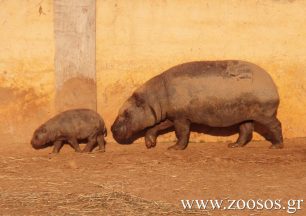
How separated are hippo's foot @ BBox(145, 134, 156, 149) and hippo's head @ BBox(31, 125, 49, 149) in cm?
158

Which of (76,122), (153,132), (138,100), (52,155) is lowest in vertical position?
(52,155)

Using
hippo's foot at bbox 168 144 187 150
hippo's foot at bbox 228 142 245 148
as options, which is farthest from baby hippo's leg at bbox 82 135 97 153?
hippo's foot at bbox 228 142 245 148

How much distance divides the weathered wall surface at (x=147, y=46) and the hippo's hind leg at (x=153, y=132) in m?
0.60

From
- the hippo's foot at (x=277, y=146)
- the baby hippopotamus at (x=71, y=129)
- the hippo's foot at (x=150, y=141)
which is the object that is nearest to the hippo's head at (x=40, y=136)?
the baby hippopotamus at (x=71, y=129)

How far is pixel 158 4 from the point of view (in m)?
10.4

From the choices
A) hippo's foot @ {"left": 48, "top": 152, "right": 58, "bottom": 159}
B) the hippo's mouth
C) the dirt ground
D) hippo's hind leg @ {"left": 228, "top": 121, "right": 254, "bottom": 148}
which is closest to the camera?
the dirt ground

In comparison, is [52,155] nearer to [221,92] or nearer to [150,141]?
[150,141]

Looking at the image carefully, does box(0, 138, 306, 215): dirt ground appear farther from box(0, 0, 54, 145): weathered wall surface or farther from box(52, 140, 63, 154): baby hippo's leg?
box(0, 0, 54, 145): weathered wall surface

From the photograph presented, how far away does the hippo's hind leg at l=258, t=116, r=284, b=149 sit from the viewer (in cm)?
1016

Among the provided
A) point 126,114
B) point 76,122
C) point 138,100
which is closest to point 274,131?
point 138,100

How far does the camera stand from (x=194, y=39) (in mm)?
10508

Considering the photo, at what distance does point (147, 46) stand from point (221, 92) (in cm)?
143

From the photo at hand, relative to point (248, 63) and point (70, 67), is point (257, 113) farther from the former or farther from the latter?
point (70, 67)

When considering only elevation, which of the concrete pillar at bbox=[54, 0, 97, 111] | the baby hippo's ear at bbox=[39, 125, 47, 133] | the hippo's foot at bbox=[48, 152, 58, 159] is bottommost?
the hippo's foot at bbox=[48, 152, 58, 159]
